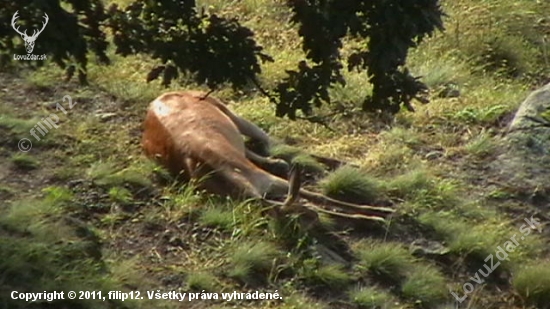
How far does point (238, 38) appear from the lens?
5.62 meters

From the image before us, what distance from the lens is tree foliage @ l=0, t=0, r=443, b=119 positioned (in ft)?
17.1

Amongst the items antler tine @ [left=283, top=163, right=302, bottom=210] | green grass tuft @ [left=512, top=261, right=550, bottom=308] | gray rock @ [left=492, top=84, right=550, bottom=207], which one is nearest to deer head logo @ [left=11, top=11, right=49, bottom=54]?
antler tine @ [left=283, top=163, right=302, bottom=210]

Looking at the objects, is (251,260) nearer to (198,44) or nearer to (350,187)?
(350,187)

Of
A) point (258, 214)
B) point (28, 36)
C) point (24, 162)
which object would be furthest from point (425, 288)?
point (28, 36)

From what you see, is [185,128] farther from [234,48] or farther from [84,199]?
[234,48]

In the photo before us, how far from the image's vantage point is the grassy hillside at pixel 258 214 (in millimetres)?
6816

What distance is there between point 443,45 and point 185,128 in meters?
4.73

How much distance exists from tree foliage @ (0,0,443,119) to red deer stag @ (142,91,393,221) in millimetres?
1648

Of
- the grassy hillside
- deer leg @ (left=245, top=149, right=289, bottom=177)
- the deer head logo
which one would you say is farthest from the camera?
deer leg @ (left=245, top=149, right=289, bottom=177)

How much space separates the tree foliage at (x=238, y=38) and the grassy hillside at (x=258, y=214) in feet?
4.79

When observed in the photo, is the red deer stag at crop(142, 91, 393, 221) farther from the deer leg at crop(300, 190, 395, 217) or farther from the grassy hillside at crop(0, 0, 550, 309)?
the grassy hillside at crop(0, 0, 550, 309)

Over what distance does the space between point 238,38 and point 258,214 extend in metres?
2.12

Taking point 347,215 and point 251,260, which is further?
point 347,215

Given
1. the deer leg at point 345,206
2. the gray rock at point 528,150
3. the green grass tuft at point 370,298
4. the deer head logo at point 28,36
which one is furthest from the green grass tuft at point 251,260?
the gray rock at point 528,150
